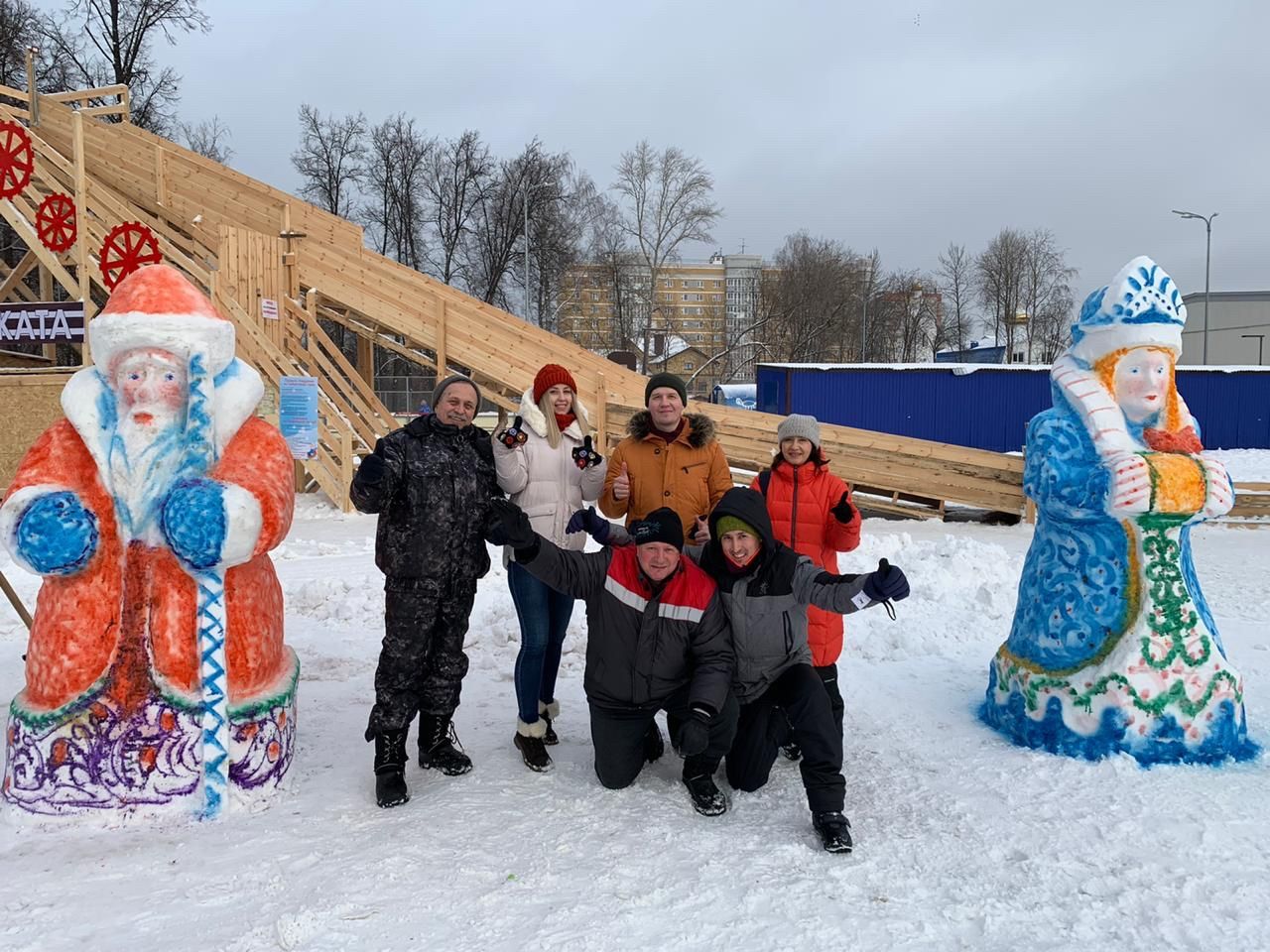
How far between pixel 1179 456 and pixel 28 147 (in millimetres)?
12306

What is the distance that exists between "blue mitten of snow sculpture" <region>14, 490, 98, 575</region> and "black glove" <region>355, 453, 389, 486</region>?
955 millimetres

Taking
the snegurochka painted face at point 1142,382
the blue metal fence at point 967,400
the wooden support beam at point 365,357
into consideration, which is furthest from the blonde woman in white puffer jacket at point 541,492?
the blue metal fence at point 967,400

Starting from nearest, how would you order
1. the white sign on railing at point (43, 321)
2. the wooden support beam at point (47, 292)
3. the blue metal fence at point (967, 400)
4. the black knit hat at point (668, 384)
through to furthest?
the black knit hat at point (668, 384)
the white sign on railing at point (43, 321)
the wooden support beam at point (47, 292)
the blue metal fence at point (967, 400)

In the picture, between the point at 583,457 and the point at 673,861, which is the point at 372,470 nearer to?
the point at 583,457

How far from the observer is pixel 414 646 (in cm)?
350

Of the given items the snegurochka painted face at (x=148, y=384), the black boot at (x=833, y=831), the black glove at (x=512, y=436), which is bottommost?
the black boot at (x=833, y=831)

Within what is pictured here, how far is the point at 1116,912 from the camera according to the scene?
266cm

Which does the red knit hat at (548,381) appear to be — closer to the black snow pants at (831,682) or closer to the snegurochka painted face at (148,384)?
the snegurochka painted face at (148,384)

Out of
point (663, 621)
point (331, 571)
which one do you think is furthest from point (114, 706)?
point (331, 571)

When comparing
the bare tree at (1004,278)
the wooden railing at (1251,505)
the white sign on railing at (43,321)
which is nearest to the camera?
the white sign on railing at (43,321)

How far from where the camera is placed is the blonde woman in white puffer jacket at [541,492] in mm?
3826

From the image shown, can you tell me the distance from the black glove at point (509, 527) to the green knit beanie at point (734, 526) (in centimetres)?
71

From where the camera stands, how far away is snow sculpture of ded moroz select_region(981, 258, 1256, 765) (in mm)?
3727

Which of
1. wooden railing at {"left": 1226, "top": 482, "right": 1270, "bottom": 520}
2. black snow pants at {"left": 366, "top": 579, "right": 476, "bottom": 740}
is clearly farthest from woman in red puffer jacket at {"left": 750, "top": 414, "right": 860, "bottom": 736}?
wooden railing at {"left": 1226, "top": 482, "right": 1270, "bottom": 520}
